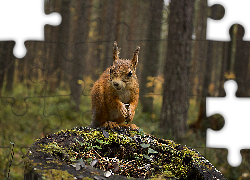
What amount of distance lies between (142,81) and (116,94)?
448 centimetres

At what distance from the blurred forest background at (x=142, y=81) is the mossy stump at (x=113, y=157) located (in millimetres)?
882

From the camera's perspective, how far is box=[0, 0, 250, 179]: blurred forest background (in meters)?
6.27

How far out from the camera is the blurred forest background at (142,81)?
6271mm

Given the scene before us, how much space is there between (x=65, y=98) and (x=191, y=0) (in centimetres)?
602

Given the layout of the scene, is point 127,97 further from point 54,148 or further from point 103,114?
point 54,148

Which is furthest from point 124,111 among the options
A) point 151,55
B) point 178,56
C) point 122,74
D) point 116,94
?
point 151,55

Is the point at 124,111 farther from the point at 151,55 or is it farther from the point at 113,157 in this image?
the point at 151,55

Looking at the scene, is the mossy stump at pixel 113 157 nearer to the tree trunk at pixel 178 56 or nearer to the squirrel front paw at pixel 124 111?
the squirrel front paw at pixel 124 111

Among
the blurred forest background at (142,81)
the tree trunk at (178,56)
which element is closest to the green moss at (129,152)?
the blurred forest background at (142,81)

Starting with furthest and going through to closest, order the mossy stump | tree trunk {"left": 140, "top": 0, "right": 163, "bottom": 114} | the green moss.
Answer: tree trunk {"left": 140, "top": 0, "right": 163, "bottom": 114} → the green moss → the mossy stump

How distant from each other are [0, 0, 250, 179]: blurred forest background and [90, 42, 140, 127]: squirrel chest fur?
46 cm

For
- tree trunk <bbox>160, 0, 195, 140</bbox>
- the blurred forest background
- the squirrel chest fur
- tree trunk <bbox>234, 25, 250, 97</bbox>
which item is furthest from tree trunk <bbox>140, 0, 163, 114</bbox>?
the squirrel chest fur

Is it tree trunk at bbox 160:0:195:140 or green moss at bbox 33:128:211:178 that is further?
tree trunk at bbox 160:0:195:140

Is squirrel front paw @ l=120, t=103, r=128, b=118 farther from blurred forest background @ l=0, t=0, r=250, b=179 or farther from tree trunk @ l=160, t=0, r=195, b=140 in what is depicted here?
tree trunk @ l=160, t=0, r=195, b=140
